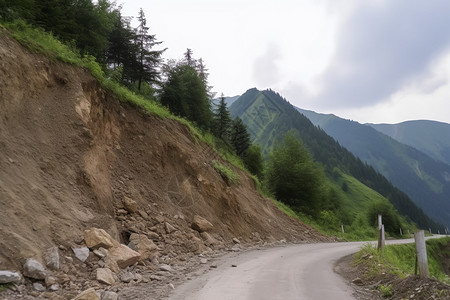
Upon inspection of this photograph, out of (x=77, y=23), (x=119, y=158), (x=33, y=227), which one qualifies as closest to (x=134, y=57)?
(x=77, y=23)

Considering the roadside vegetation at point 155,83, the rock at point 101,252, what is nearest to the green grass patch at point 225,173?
the roadside vegetation at point 155,83

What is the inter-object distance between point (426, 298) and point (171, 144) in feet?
43.0

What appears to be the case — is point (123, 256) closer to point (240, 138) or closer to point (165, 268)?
point (165, 268)

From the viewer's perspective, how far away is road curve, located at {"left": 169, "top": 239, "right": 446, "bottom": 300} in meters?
6.71

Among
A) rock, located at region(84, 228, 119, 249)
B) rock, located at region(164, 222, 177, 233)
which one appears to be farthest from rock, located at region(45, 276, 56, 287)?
rock, located at region(164, 222, 177, 233)

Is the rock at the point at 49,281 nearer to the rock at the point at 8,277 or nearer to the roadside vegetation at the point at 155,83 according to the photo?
the rock at the point at 8,277

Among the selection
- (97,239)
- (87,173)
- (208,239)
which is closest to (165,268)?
(97,239)

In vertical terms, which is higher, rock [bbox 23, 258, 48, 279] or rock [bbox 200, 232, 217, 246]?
rock [bbox 23, 258, 48, 279]

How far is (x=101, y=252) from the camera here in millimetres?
7832

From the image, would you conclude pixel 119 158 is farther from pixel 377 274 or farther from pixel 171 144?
pixel 377 274

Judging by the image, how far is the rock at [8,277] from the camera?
536 cm

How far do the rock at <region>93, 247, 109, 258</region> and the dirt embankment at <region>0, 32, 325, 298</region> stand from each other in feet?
1.39

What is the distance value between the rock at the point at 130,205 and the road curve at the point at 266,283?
4.02 meters

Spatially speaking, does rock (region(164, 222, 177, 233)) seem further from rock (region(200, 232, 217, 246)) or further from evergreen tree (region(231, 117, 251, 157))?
evergreen tree (region(231, 117, 251, 157))
